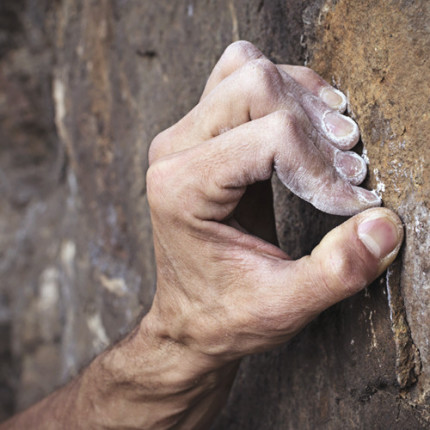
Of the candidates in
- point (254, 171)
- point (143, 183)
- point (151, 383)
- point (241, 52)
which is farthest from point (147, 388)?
point (143, 183)

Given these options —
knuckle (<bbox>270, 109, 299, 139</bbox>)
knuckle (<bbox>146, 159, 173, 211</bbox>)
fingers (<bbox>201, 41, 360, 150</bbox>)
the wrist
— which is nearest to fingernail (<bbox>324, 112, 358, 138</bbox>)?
fingers (<bbox>201, 41, 360, 150</bbox>)

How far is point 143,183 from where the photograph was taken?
5.35 feet

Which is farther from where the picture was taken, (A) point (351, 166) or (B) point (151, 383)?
(B) point (151, 383)

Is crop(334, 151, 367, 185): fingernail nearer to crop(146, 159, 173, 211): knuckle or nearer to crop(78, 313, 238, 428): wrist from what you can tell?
crop(146, 159, 173, 211): knuckle

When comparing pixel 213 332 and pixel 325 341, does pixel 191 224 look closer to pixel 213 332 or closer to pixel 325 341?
pixel 213 332

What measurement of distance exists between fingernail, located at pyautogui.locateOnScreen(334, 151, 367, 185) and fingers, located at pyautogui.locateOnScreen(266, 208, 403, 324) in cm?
7

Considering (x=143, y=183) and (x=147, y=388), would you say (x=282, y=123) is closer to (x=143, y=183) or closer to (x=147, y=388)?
(x=147, y=388)

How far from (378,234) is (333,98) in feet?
0.81

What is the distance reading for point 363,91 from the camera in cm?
86

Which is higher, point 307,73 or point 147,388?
point 307,73

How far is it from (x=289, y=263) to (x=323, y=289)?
63mm

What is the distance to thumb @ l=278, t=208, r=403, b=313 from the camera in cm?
72

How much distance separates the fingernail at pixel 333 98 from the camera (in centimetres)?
88

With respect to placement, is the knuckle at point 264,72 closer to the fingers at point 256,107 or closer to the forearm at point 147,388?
the fingers at point 256,107
